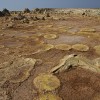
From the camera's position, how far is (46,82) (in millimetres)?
7484

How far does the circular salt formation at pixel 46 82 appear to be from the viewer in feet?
23.6

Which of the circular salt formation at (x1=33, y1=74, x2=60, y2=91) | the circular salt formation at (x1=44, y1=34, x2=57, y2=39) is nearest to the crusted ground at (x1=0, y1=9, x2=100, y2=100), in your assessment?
the circular salt formation at (x1=33, y1=74, x2=60, y2=91)

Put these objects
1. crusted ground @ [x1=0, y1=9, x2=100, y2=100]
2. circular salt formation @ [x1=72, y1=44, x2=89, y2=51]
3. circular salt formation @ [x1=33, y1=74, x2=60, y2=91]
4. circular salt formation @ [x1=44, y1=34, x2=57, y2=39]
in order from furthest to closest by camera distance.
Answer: circular salt formation @ [x1=44, y1=34, x2=57, y2=39] → circular salt formation @ [x1=72, y1=44, x2=89, y2=51] → circular salt formation @ [x1=33, y1=74, x2=60, y2=91] → crusted ground @ [x1=0, y1=9, x2=100, y2=100]

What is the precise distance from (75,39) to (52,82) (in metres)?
6.31

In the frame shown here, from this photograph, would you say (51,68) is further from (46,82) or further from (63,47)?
(63,47)

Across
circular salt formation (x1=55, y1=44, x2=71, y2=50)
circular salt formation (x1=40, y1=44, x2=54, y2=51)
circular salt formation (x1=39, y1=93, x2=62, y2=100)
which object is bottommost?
circular salt formation (x1=39, y1=93, x2=62, y2=100)

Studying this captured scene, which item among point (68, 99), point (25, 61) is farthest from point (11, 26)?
point (68, 99)

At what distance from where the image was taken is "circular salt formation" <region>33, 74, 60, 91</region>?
23.6ft

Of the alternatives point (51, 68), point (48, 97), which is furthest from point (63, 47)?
point (48, 97)

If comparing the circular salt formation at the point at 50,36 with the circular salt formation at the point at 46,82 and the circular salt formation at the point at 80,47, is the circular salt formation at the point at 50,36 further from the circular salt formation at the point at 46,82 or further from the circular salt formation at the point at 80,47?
the circular salt formation at the point at 46,82

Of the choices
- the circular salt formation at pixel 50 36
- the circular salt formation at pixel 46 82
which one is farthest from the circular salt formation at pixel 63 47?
the circular salt formation at pixel 46 82

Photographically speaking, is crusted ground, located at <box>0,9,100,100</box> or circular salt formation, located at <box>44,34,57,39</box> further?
circular salt formation, located at <box>44,34,57,39</box>

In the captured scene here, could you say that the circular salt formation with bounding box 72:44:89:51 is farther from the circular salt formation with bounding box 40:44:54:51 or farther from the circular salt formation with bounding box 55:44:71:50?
the circular salt formation with bounding box 40:44:54:51

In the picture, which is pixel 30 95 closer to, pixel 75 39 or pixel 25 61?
pixel 25 61
